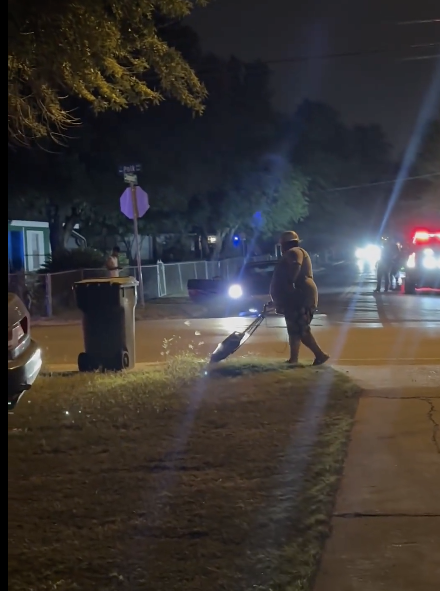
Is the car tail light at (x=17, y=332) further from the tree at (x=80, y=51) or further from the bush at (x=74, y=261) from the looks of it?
the bush at (x=74, y=261)

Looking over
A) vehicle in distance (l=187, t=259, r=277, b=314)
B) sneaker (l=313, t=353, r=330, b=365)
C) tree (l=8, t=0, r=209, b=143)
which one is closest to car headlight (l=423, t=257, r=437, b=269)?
vehicle in distance (l=187, t=259, r=277, b=314)

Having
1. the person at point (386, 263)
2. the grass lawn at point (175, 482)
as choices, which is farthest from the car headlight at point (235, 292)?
the person at point (386, 263)

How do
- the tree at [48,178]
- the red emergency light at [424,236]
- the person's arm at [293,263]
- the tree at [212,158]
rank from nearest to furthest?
the person's arm at [293,263]
the tree at [48,178]
the tree at [212,158]
the red emergency light at [424,236]

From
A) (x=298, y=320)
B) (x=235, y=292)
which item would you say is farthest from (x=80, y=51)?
(x=235, y=292)

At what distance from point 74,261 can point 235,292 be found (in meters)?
5.60

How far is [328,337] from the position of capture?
14.1 metres

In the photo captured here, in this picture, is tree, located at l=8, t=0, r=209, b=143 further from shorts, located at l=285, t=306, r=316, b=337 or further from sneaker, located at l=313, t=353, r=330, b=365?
sneaker, located at l=313, t=353, r=330, b=365

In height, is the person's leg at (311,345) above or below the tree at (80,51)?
below

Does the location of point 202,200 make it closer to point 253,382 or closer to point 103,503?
point 253,382

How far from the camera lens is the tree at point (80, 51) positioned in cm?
752

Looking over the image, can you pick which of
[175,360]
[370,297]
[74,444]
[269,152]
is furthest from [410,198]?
[74,444]

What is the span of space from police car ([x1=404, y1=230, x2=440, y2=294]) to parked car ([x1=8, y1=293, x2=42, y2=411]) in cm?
1956

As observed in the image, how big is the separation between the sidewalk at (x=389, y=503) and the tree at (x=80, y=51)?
443 centimetres

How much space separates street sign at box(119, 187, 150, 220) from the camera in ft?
62.0
